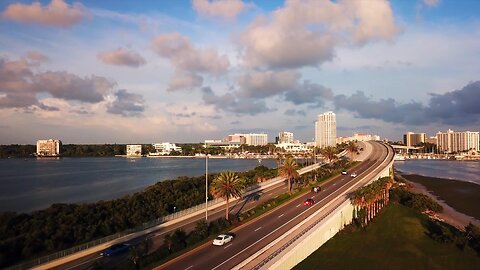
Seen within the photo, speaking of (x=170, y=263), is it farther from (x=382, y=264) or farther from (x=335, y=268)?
(x=382, y=264)

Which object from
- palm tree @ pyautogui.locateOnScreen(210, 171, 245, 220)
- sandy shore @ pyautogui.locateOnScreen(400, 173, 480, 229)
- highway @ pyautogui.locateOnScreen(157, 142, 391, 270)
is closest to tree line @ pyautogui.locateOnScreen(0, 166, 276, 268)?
palm tree @ pyautogui.locateOnScreen(210, 171, 245, 220)

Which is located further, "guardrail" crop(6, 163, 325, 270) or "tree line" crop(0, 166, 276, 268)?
"tree line" crop(0, 166, 276, 268)

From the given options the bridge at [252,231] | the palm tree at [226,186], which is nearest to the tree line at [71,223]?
the bridge at [252,231]

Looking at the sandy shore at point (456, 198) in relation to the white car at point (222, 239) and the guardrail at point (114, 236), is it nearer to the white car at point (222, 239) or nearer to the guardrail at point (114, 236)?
the guardrail at point (114, 236)

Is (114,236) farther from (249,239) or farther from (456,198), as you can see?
(456,198)

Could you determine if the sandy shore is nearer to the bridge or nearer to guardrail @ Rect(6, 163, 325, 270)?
the bridge
